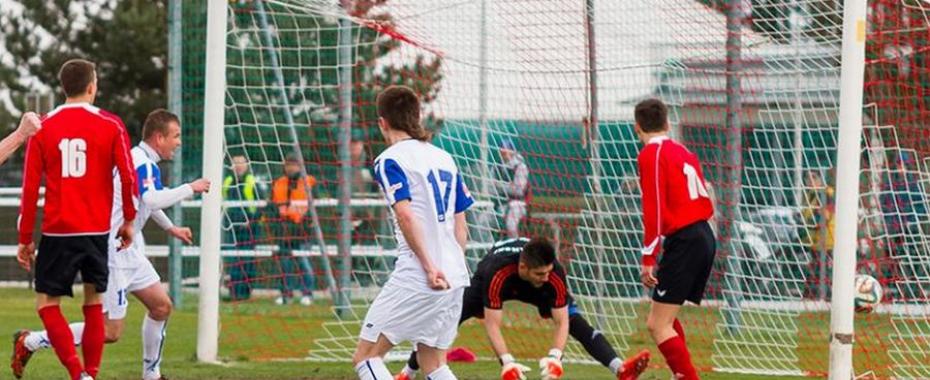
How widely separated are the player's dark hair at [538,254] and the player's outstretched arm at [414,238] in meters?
2.05

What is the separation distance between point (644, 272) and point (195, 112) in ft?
24.8

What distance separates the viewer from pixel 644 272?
928cm

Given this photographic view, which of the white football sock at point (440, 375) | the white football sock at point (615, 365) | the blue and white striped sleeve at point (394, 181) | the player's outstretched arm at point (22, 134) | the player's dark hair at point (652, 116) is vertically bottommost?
the white football sock at point (615, 365)

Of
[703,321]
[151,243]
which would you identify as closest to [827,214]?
[703,321]

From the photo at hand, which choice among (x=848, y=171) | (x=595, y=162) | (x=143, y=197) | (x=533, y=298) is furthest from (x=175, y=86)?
(x=848, y=171)

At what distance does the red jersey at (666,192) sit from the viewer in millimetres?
9336

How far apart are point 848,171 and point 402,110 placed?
3.14 metres

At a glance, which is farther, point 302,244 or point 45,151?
point 302,244

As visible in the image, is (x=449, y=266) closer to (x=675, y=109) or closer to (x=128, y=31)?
(x=675, y=109)

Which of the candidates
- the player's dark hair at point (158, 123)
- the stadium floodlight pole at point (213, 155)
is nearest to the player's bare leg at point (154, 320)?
the player's dark hair at point (158, 123)

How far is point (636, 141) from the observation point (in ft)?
44.7

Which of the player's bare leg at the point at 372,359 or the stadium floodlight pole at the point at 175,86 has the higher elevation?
the stadium floodlight pole at the point at 175,86

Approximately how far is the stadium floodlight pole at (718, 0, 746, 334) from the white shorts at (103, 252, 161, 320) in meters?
4.75

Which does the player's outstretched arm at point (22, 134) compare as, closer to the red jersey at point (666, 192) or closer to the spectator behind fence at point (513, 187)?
the red jersey at point (666, 192)
